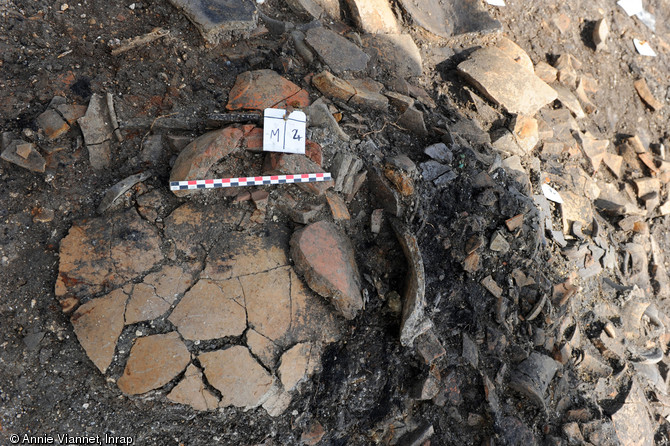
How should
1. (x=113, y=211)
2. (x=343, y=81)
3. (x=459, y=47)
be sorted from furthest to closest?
(x=459, y=47) → (x=343, y=81) → (x=113, y=211)

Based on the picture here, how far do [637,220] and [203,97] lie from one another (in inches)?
164

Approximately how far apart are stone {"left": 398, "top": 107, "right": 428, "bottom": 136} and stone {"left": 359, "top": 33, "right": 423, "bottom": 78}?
0.48m

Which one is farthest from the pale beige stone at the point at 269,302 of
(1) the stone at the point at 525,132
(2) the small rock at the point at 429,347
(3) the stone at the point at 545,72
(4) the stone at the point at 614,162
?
(4) the stone at the point at 614,162

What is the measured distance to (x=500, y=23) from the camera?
14.0 ft

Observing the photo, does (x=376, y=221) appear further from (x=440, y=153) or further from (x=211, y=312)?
(x=211, y=312)

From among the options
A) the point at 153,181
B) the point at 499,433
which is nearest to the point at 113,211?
the point at 153,181

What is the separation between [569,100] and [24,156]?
460 centimetres

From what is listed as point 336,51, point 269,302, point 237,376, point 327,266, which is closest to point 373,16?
point 336,51

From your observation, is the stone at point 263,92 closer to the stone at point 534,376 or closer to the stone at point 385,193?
the stone at point 385,193

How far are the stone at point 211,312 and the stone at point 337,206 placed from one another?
2.54 feet

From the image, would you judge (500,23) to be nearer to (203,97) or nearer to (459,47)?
(459,47)

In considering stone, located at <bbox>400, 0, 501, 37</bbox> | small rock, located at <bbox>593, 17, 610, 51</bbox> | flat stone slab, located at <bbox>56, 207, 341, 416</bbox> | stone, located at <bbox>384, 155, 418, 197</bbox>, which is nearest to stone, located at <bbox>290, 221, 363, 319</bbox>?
flat stone slab, located at <bbox>56, 207, 341, 416</bbox>

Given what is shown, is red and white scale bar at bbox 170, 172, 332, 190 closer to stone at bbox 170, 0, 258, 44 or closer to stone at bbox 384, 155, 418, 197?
stone at bbox 384, 155, 418, 197

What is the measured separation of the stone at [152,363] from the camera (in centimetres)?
250
